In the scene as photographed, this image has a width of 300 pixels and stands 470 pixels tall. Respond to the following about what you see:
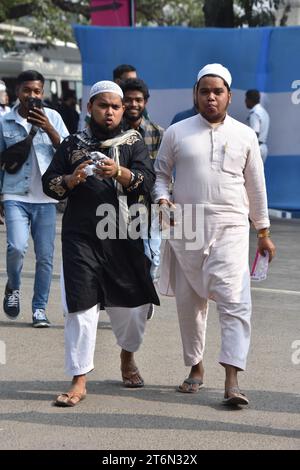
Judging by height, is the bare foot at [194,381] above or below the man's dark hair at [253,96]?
below

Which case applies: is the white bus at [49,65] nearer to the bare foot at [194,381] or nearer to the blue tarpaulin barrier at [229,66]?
the blue tarpaulin barrier at [229,66]

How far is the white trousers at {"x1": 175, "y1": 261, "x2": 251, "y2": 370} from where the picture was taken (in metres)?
6.43

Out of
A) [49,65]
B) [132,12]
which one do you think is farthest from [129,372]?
[49,65]

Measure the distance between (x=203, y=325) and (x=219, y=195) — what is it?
81 cm

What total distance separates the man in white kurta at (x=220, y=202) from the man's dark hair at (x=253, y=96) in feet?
28.8

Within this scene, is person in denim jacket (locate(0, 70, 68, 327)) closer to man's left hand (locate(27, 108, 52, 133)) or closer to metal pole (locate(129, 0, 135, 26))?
man's left hand (locate(27, 108, 52, 133))

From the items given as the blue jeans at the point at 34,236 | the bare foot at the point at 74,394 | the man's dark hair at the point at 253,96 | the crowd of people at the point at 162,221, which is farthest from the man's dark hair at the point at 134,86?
the man's dark hair at the point at 253,96

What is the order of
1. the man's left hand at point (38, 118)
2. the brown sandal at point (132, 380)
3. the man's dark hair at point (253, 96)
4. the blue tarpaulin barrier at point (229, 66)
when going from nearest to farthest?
1. the brown sandal at point (132, 380)
2. the man's left hand at point (38, 118)
3. the man's dark hair at point (253, 96)
4. the blue tarpaulin barrier at point (229, 66)

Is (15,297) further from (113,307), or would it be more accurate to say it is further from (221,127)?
(221,127)

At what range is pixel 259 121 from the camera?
15406mm

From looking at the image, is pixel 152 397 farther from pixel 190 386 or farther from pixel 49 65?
pixel 49 65

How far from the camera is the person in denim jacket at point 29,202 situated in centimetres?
853

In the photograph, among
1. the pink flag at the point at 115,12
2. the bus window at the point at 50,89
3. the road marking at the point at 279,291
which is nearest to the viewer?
the road marking at the point at 279,291
